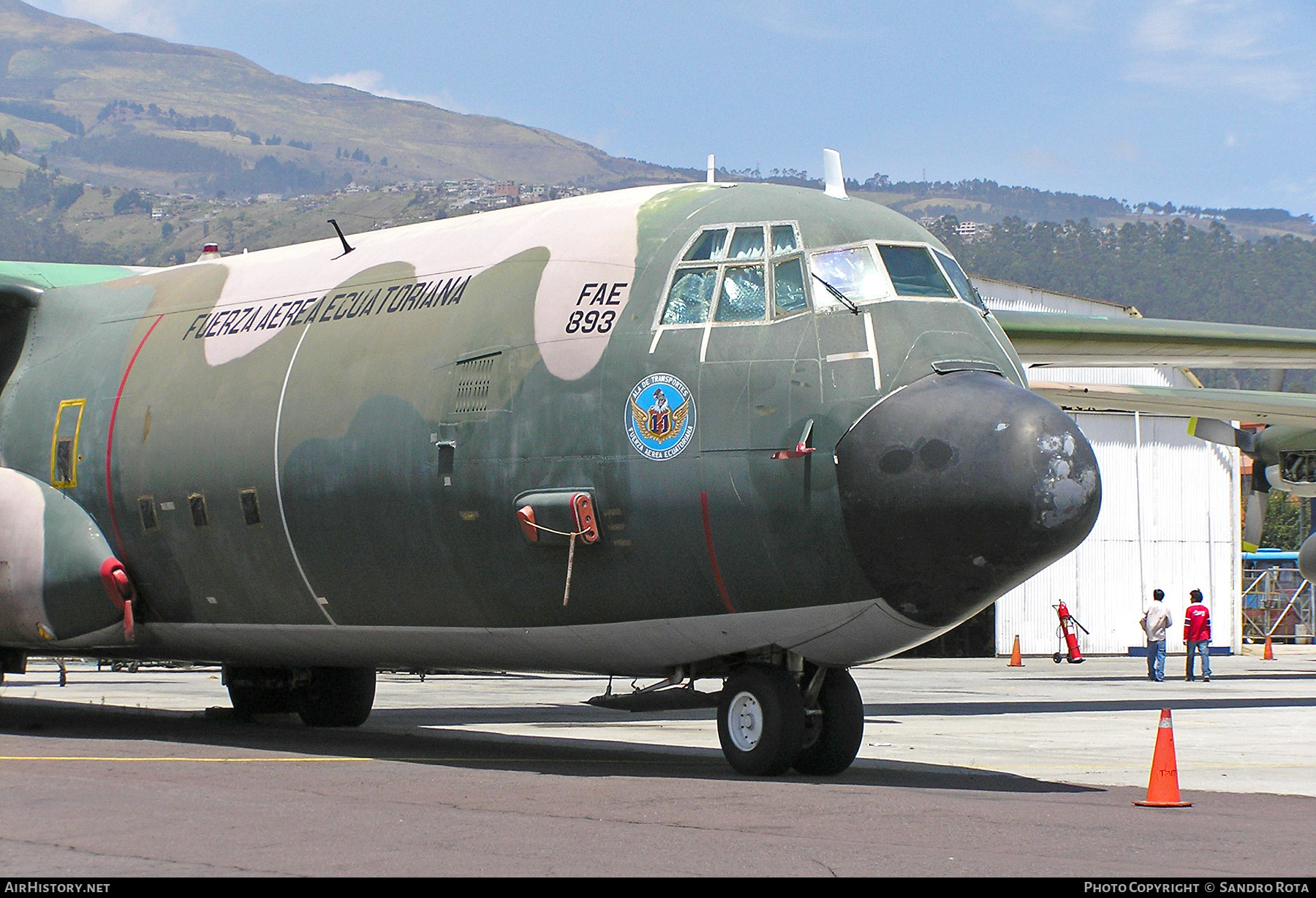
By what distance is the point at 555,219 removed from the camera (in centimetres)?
1364

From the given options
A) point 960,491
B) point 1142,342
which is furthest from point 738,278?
point 1142,342

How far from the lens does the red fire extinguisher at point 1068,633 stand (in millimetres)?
40562

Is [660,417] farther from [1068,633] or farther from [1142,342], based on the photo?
[1068,633]

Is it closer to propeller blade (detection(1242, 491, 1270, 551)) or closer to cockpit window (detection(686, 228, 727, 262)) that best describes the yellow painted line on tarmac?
cockpit window (detection(686, 228, 727, 262))

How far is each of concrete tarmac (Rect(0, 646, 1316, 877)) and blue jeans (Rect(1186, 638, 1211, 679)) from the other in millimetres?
9375

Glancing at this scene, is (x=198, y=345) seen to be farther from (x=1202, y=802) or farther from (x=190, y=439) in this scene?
(x=1202, y=802)

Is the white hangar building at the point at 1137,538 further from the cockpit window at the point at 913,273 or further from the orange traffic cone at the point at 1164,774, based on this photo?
the orange traffic cone at the point at 1164,774

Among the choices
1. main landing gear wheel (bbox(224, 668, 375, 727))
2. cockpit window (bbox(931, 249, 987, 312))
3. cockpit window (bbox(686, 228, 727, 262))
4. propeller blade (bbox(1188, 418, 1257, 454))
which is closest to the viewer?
cockpit window (bbox(686, 228, 727, 262))

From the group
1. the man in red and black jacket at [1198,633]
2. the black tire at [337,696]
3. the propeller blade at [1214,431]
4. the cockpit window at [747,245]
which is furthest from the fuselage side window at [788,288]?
the man in red and black jacket at [1198,633]

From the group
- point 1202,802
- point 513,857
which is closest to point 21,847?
point 513,857

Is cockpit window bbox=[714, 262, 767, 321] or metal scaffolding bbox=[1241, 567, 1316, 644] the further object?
metal scaffolding bbox=[1241, 567, 1316, 644]

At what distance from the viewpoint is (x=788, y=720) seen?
11891 mm

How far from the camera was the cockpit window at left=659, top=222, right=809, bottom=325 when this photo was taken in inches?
476

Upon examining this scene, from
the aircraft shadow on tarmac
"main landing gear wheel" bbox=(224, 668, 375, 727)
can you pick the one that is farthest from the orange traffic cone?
"main landing gear wheel" bbox=(224, 668, 375, 727)
